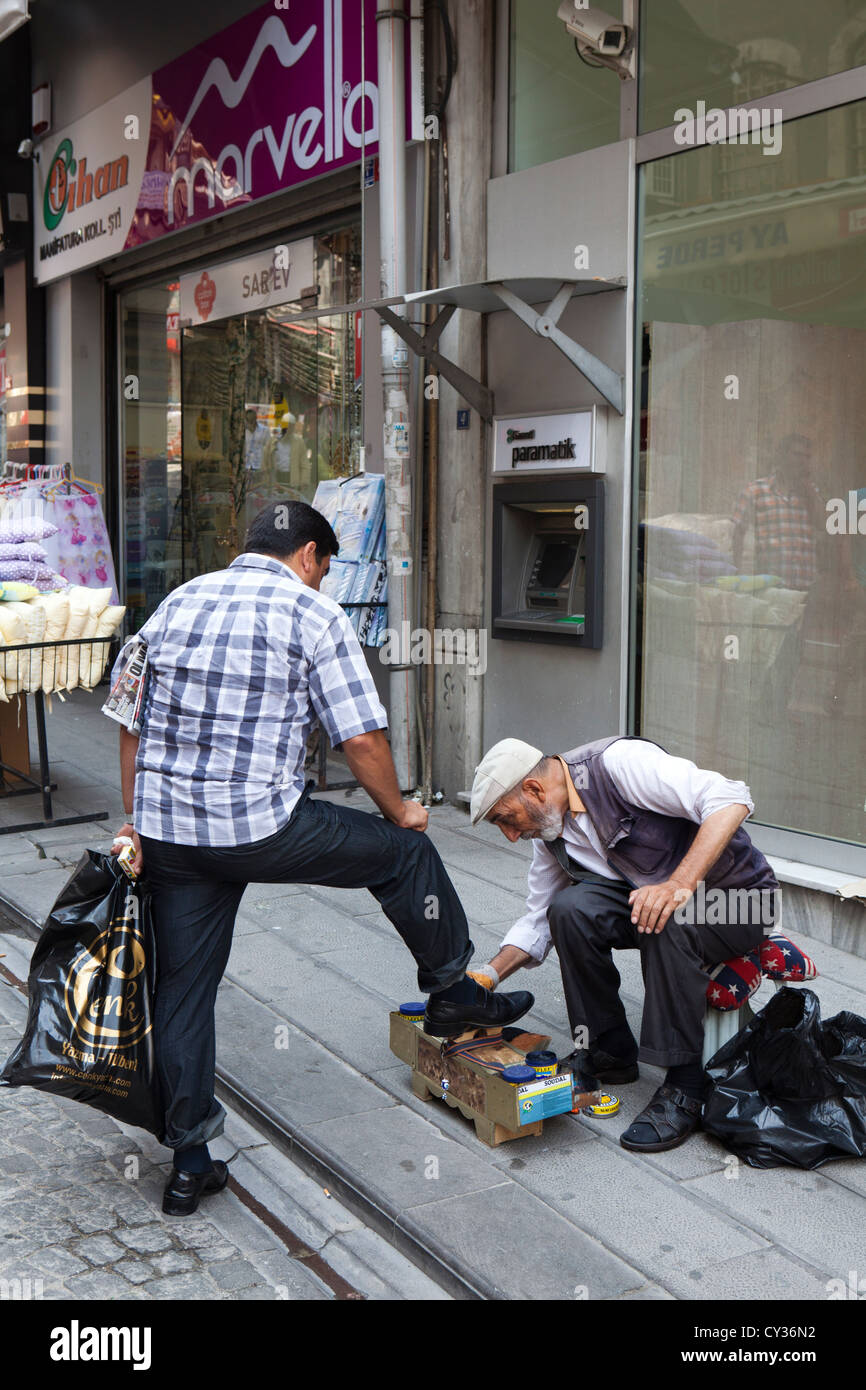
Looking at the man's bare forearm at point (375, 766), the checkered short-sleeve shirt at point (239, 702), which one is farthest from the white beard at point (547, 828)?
the checkered short-sleeve shirt at point (239, 702)

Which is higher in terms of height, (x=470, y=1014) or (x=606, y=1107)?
(x=470, y=1014)

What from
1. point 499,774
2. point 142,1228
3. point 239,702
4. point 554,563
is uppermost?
point 554,563

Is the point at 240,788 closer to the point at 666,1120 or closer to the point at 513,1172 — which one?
the point at 513,1172

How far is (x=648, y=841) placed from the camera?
11.7 ft

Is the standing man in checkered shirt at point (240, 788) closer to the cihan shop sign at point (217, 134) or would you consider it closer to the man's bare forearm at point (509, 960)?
the man's bare forearm at point (509, 960)

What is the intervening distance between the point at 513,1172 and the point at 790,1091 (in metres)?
0.73

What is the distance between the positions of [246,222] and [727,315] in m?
4.74

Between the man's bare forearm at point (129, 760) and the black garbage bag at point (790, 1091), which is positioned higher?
the man's bare forearm at point (129, 760)

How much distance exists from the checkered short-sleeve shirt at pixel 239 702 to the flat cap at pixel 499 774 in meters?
0.46

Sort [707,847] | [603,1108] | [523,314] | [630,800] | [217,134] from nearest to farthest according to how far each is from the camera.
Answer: [707,847], [630,800], [603,1108], [523,314], [217,134]

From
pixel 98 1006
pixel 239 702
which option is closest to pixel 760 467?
pixel 239 702

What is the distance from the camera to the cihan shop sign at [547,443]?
20.6 ft

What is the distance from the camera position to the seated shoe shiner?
341 cm
